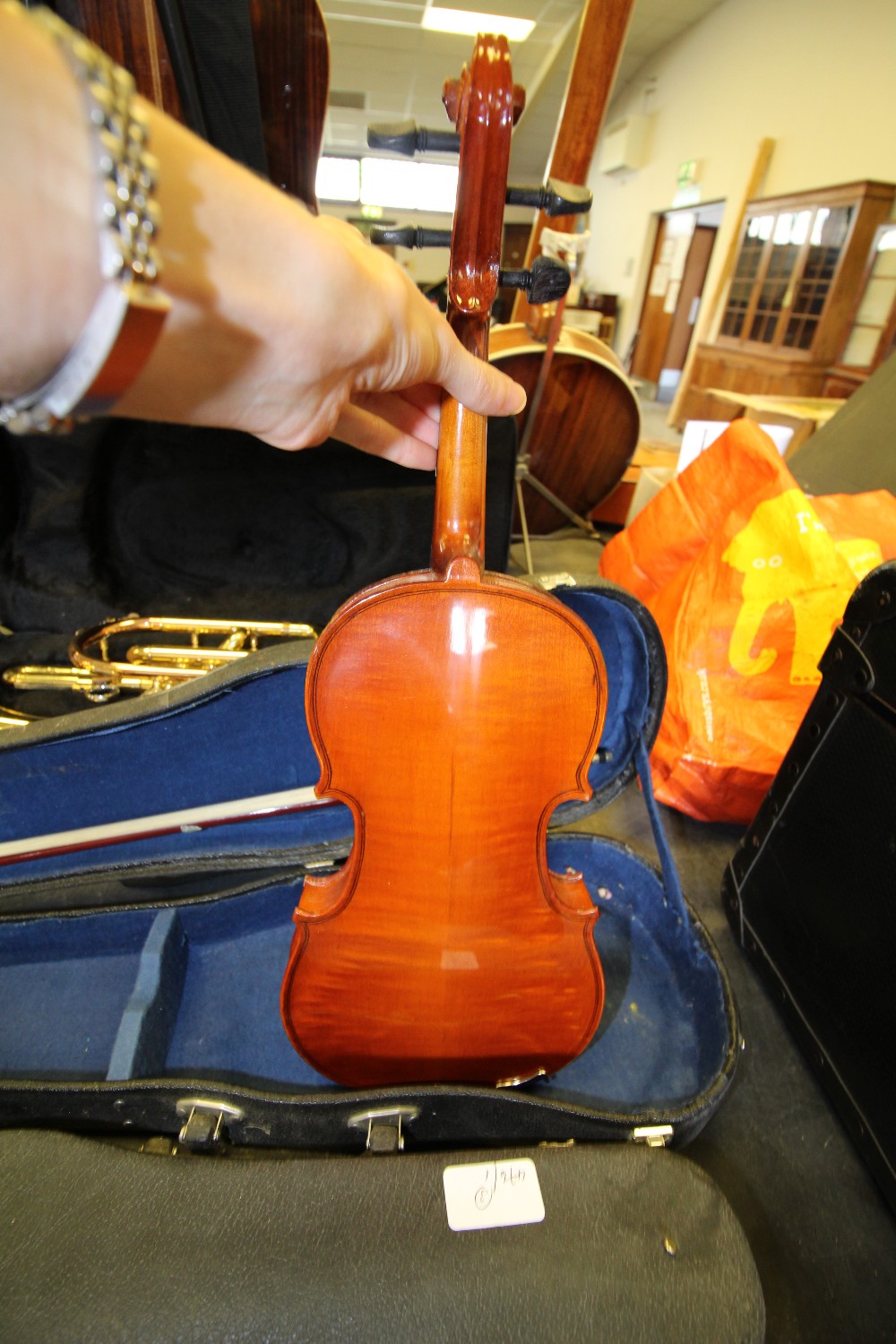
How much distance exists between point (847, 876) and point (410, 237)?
42.2 inches

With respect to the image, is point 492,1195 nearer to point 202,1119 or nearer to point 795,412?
point 202,1119

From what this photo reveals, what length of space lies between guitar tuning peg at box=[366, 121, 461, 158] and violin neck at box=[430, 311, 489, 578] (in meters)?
0.29

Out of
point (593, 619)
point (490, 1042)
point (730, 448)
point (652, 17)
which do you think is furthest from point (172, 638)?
point (652, 17)

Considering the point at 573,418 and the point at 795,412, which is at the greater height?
the point at 795,412

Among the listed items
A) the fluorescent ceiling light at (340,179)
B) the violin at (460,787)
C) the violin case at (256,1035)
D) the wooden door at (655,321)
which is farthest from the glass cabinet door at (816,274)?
the fluorescent ceiling light at (340,179)

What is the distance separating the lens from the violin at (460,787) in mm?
644

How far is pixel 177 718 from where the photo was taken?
980 mm

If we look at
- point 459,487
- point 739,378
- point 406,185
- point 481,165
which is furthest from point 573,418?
point 406,185

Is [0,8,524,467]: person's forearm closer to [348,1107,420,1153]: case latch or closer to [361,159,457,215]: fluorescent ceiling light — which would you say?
[348,1107,420,1153]: case latch

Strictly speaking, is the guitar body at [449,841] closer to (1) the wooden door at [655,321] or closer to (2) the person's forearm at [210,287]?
(2) the person's forearm at [210,287]

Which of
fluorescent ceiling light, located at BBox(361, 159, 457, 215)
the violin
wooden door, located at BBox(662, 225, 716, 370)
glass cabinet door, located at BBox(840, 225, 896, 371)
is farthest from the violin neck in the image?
fluorescent ceiling light, located at BBox(361, 159, 457, 215)

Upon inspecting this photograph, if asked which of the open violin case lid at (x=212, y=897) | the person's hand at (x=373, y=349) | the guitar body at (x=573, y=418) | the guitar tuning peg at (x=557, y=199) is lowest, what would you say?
the open violin case lid at (x=212, y=897)

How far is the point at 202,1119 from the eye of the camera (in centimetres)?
75

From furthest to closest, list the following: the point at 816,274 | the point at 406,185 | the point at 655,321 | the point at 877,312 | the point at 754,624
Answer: the point at 406,185 → the point at 655,321 → the point at 816,274 → the point at 877,312 → the point at 754,624
